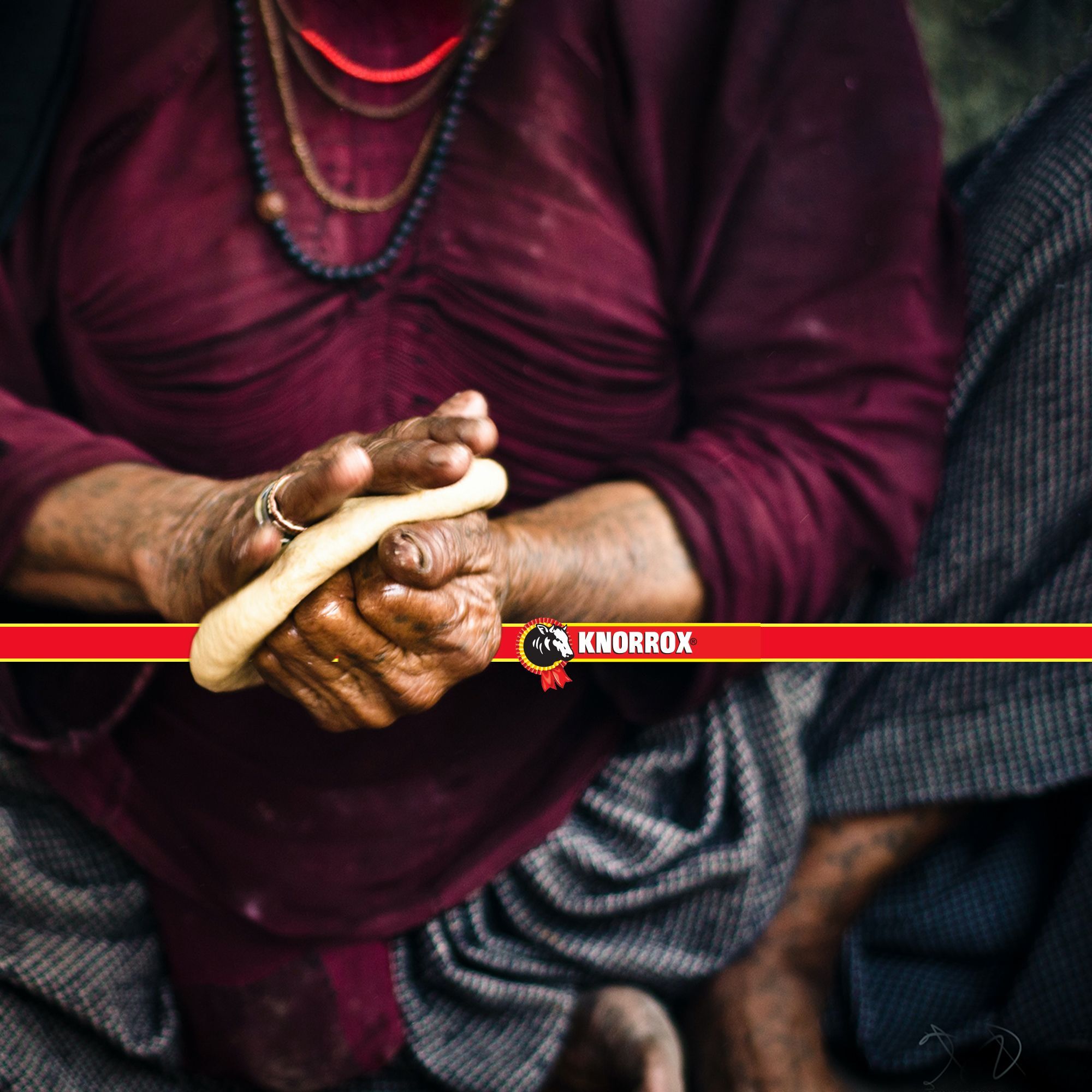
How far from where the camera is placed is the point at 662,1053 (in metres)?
0.72

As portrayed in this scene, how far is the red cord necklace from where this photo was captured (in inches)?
26.2

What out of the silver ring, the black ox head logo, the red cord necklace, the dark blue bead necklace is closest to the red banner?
the black ox head logo

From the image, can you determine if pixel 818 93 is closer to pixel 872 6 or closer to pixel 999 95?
pixel 872 6

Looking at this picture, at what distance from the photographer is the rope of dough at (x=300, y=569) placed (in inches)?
19.6

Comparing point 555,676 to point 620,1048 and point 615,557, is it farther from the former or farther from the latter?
point 620,1048

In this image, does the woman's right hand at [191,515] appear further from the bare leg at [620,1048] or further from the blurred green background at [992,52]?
the blurred green background at [992,52]

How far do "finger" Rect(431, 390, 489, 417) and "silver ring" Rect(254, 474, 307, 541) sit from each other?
0.08 metres

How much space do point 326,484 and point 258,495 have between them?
7 cm

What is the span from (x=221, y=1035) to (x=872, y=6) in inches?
30.7

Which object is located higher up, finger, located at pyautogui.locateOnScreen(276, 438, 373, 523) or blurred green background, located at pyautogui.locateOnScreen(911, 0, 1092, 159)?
blurred green background, located at pyautogui.locateOnScreen(911, 0, 1092, 159)

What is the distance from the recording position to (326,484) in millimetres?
491
